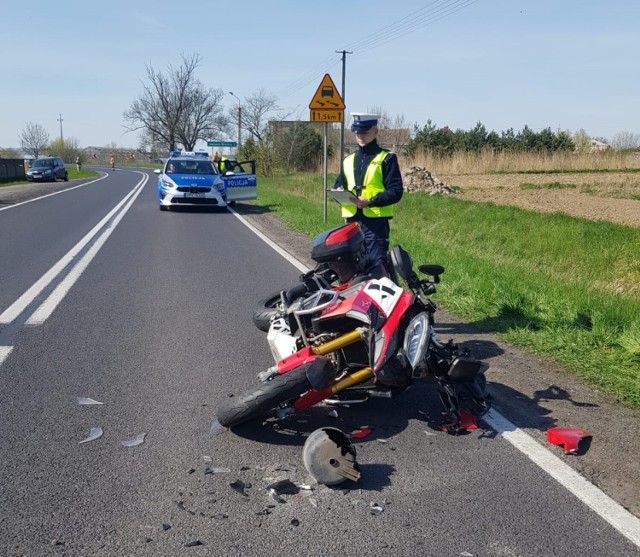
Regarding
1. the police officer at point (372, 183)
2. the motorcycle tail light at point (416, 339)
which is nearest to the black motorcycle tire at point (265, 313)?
the police officer at point (372, 183)

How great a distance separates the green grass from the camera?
→ 5.94 metres

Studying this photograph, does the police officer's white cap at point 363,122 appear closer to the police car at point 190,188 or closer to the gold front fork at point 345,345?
the gold front fork at point 345,345

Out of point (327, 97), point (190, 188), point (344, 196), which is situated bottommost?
point (190, 188)

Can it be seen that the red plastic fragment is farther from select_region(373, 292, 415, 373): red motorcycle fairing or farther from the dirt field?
the dirt field

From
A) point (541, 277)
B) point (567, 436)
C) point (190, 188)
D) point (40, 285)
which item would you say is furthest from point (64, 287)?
point (190, 188)

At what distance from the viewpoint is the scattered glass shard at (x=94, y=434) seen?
13.4ft

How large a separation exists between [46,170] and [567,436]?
44.6 metres

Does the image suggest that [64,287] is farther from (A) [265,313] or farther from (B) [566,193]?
(B) [566,193]

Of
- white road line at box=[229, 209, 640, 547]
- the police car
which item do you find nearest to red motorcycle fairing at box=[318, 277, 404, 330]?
white road line at box=[229, 209, 640, 547]

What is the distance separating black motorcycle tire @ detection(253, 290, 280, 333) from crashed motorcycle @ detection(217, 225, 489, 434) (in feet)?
5.09

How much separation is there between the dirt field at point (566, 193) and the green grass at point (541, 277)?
2079mm

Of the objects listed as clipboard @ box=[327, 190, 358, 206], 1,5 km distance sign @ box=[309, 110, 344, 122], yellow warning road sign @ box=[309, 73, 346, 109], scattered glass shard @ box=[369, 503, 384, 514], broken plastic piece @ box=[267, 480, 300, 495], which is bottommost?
scattered glass shard @ box=[369, 503, 384, 514]

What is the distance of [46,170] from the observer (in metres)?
43.8

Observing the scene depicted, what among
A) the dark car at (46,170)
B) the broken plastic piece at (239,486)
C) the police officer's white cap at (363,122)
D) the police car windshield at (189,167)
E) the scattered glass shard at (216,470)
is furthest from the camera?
the dark car at (46,170)
